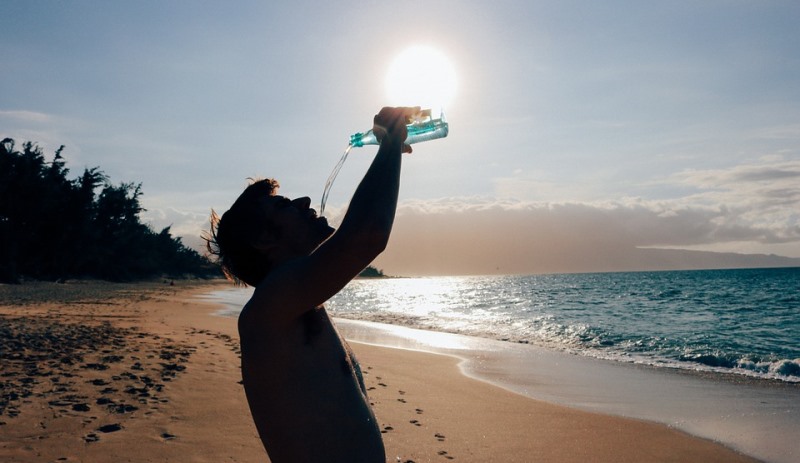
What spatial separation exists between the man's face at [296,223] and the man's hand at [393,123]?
377mm

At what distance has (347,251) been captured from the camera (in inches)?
59.1

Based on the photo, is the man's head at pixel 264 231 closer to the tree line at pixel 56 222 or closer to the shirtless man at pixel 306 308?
the shirtless man at pixel 306 308

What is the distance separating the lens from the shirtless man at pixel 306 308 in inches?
60.6

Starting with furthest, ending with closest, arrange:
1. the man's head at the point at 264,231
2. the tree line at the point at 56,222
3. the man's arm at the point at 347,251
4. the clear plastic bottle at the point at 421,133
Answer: the tree line at the point at 56,222, the clear plastic bottle at the point at 421,133, the man's head at the point at 264,231, the man's arm at the point at 347,251

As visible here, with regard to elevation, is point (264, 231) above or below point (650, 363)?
above

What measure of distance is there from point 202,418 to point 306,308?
4.99 m

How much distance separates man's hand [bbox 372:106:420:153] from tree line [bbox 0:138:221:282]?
132 feet

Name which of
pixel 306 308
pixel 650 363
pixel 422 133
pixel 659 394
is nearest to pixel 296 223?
pixel 306 308

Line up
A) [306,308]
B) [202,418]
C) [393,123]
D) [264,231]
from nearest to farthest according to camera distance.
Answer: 1. [306,308]
2. [393,123]
3. [264,231]
4. [202,418]

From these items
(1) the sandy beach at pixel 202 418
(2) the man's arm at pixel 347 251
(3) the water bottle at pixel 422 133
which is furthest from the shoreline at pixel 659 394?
(2) the man's arm at pixel 347 251

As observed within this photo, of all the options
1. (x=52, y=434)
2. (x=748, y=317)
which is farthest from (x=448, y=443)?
(x=748, y=317)

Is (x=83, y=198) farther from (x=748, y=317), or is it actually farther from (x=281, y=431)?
(x=281, y=431)

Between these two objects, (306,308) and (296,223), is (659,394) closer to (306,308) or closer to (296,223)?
(296,223)

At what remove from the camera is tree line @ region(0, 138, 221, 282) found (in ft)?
122
